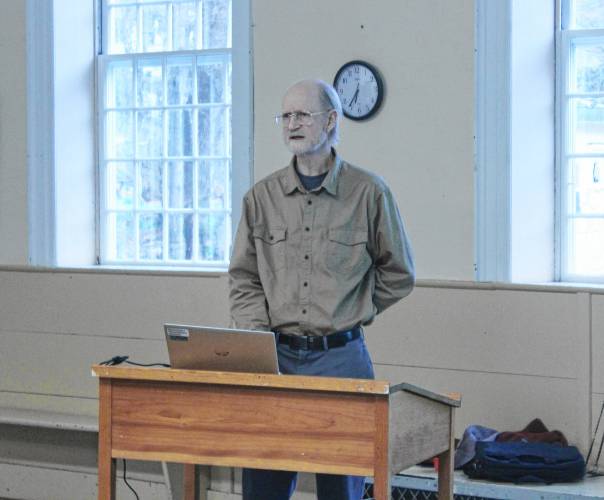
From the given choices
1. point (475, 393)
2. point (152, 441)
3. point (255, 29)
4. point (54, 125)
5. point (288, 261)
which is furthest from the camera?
point (54, 125)

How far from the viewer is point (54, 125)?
18.0 feet

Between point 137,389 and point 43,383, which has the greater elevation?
point 137,389

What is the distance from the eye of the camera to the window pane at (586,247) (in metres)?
4.61

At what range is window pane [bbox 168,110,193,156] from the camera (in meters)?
5.48

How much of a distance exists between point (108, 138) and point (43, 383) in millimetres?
1302

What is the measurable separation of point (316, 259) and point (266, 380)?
2.07ft

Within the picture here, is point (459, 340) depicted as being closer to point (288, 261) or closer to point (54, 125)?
point (288, 261)

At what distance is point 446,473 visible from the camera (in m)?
3.09

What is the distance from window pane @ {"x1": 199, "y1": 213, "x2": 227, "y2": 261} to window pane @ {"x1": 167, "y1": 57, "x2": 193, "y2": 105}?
1.97ft

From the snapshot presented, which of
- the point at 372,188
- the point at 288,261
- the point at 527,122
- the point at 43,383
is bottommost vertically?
the point at 43,383

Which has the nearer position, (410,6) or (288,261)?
(288,261)

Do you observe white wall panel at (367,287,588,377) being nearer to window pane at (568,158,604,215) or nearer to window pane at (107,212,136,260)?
window pane at (568,158,604,215)

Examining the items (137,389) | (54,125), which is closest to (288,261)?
(137,389)

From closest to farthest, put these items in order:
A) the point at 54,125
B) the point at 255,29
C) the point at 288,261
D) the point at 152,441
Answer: the point at 152,441
the point at 288,261
the point at 255,29
the point at 54,125
